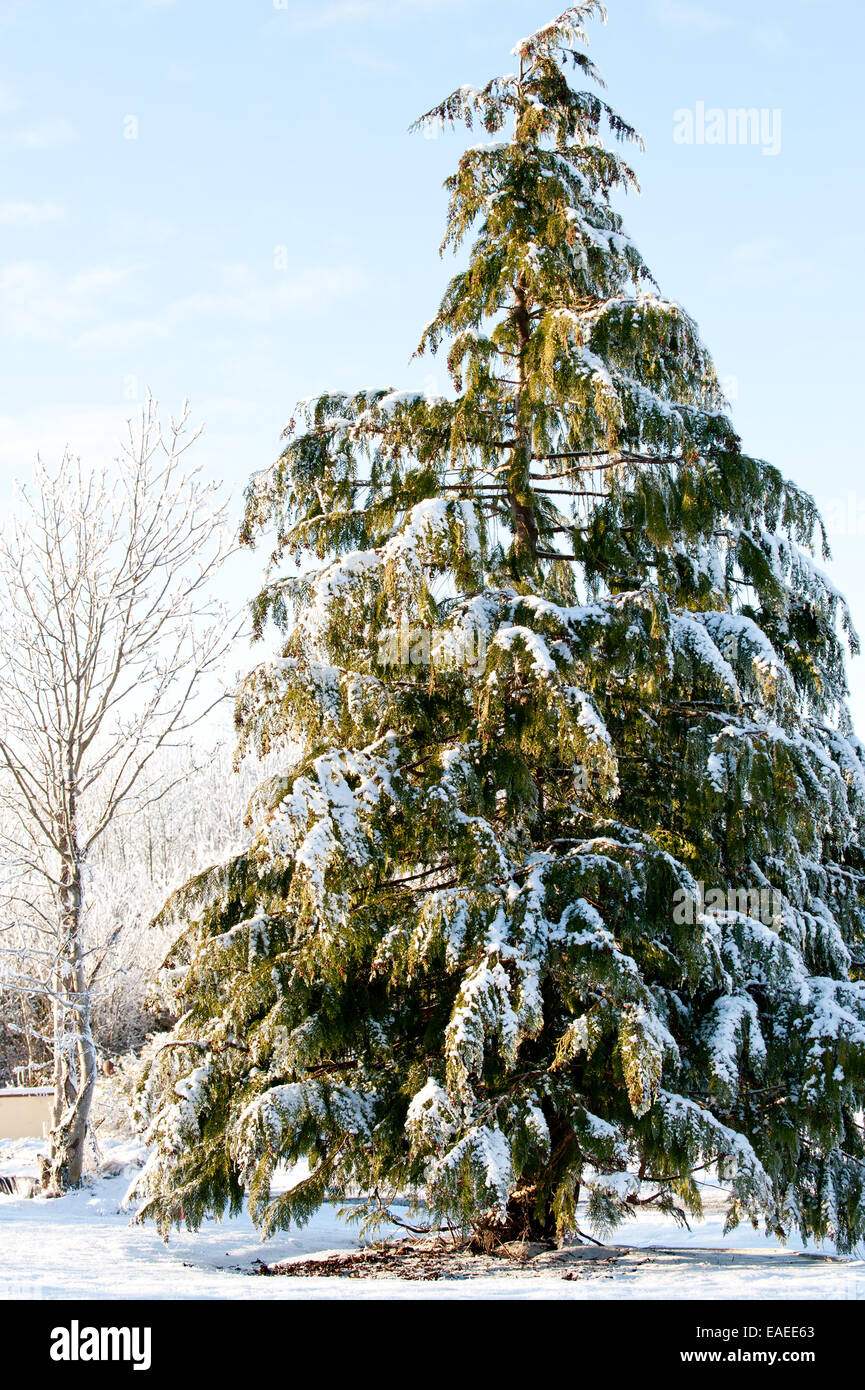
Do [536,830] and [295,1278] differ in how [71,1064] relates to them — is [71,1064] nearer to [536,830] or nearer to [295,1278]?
[295,1278]

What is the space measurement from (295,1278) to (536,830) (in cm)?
267

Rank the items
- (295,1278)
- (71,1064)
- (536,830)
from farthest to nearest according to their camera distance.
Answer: (71,1064), (536,830), (295,1278)

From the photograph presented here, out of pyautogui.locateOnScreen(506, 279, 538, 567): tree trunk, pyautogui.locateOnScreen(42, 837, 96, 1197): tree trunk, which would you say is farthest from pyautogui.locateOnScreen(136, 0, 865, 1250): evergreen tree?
pyautogui.locateOnScreen(42, 837, 96, 1197): tree trunk

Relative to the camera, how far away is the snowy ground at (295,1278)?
14.0 ft

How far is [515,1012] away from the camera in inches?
190

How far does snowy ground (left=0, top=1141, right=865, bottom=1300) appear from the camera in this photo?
14.0ft

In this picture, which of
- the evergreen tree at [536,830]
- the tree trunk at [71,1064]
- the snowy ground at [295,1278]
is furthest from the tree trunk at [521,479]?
the tree trunk at [71,1064]

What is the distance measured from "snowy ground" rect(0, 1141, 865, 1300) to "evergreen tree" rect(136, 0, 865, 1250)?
301 mm

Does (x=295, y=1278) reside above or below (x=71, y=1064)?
below

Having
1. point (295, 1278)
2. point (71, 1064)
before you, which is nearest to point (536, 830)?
point (295, 1278)

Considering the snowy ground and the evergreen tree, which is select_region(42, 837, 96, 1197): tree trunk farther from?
the evergreen tree

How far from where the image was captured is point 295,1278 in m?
5.02

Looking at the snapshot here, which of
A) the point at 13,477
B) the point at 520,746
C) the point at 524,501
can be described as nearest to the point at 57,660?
the point at 13,477
